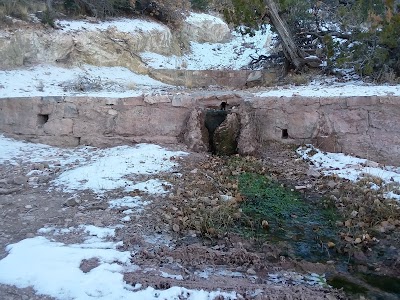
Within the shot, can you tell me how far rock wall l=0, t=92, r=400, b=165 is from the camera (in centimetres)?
710

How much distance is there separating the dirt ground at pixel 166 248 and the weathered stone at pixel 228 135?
1675 millimetres

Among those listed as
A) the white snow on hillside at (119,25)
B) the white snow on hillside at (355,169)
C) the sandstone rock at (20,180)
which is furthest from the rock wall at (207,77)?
the sandstone rock at (20,180)

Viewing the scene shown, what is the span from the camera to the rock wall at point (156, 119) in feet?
23.3

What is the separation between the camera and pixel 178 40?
1287 cm

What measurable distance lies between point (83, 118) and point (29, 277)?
4.35 metres

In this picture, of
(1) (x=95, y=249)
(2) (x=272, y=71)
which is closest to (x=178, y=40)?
(2) (x=272, y=71)

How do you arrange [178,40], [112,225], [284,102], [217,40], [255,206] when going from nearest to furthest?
[112,225] < [255,206] < [284,102] < [178,40] < [217,40]

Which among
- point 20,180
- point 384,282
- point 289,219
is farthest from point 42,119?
point 384,282

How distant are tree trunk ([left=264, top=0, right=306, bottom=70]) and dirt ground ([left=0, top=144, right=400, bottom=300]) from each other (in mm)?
4506

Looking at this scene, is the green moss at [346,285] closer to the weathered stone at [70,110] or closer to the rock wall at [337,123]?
the rock wall at [337,123]

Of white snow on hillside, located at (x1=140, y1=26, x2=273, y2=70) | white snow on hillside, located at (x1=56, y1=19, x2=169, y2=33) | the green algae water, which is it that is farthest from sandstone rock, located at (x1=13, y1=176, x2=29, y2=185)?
white snow on hillside, located at (x1=140, y1=26, x2=273, y2=70)

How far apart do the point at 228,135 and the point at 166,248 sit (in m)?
3.47

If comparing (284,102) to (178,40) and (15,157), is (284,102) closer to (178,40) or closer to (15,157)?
(15,157)

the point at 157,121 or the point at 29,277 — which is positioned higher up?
the point at 157,121
